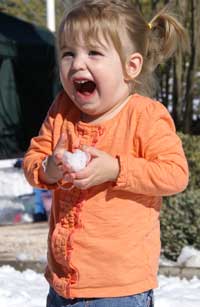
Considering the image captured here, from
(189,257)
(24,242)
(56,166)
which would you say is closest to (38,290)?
(189,257)

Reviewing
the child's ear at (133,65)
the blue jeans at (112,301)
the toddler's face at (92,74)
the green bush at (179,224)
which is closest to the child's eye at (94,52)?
the toddler's face at (92,74)

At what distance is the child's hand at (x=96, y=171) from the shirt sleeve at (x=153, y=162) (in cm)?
4

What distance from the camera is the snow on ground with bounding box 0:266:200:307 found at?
536 centimetres

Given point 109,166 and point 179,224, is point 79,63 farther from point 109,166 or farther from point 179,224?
point 179,224

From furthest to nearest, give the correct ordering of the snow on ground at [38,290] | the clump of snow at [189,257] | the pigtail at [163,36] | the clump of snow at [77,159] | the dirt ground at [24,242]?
the dirt ground at [24,242], the clump of snow at [189,257], the snow on ground at [38,290], the pigtail at [163,36], the clump of snow at [77,159]

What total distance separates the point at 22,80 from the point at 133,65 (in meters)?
13.8

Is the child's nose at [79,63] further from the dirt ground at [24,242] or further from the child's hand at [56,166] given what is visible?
the dirt ground at [24,242]

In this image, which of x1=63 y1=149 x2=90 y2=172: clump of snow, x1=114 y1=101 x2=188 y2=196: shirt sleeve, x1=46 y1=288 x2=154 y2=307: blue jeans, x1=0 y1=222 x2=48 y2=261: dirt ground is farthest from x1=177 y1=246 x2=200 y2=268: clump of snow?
x1=63 y1=149 x2=90 y2=172: clump of snow

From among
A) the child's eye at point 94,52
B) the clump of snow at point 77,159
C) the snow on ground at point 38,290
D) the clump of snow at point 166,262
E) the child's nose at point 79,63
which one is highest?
the child's eye at point 94,52

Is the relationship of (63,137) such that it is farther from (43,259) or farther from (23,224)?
(23,224)

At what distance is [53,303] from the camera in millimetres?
2936

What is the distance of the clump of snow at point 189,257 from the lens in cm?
666

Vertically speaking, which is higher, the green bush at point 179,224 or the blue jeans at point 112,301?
the blue jeans at point 112,301

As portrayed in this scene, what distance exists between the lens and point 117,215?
2.77 metres
